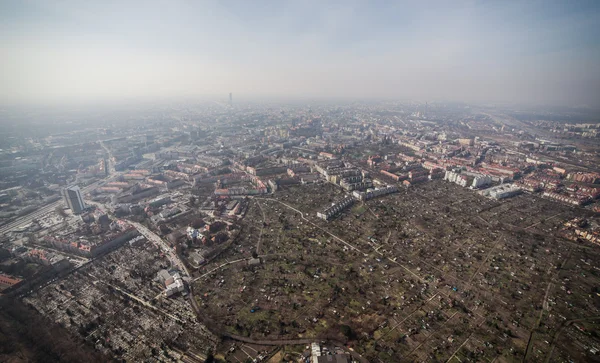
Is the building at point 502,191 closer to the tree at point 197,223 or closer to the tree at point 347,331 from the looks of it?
the tree at point 347,331

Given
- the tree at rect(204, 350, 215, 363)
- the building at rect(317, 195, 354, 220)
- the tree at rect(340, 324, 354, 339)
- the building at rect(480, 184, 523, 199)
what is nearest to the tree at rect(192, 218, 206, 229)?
the building at rect(317, 195, 354, 220)

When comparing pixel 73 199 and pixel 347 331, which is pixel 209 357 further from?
A: pixel 73 199

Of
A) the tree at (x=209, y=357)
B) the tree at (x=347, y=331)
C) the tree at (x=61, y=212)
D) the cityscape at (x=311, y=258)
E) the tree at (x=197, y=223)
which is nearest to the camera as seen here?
the tree at (x=209, y=357)

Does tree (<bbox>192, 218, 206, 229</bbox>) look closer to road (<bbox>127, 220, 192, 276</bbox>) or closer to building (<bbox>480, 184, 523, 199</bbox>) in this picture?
road (<bbox>127, 220, 192, 276</bbox>)

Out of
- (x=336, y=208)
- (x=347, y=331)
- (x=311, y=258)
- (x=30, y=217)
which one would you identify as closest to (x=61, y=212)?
(x=30, y=217)

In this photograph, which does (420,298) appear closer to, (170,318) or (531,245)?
(531,245)

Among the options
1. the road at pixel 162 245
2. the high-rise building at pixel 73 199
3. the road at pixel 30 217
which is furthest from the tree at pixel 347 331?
the road at pixel 30 217

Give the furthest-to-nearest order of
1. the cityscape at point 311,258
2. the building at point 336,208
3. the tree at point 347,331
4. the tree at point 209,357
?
the building at point 336,208
the cityscape at point 311,258
the tree at point 347,331
the tree at point 209,357

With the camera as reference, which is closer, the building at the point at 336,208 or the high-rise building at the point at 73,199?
the building at the point at 336,208
